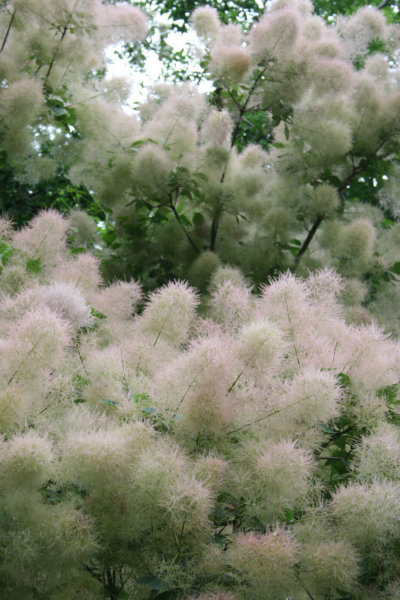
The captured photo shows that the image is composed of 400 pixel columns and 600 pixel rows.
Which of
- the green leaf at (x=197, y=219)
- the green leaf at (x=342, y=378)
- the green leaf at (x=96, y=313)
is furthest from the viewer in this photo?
the green leaf at (x=197, y=219)

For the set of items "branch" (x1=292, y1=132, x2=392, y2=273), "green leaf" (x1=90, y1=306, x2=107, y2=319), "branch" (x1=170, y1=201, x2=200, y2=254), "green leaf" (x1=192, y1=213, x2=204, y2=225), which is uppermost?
"branch" (x1=292, y1=132, x2=392, y2=273)

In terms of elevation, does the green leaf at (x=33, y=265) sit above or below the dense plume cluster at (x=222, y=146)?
below

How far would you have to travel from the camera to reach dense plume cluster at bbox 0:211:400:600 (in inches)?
57.6

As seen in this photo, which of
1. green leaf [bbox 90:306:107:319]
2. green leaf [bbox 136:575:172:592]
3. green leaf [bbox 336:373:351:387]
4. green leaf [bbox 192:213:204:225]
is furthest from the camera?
green leaf [bbox 192:213:204:225]

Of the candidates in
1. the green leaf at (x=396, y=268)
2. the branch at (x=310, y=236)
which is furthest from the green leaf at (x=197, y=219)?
the green leaf at (x=396, y=268)

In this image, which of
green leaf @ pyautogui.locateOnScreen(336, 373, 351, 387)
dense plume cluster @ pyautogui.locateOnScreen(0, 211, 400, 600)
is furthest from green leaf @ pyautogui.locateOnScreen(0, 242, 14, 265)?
green leaf @ pyautogui.locateOnScreen(336, 373, 351, 387)

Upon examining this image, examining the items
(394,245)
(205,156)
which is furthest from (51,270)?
(394,245)

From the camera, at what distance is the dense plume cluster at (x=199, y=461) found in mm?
1463

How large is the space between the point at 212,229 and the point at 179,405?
157 centimetres

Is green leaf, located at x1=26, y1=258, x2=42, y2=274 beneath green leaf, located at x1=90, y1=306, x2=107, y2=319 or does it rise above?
above

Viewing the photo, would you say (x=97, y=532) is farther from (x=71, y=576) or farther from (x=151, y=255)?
(x=151, y=255)

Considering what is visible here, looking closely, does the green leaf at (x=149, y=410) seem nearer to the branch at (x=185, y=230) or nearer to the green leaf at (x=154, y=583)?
the green leaf at (x=154, y=583)

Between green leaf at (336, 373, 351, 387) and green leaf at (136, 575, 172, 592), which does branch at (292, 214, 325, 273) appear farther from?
green leaf at (136, 575, 172, 592)

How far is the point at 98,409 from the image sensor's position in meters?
1.78
